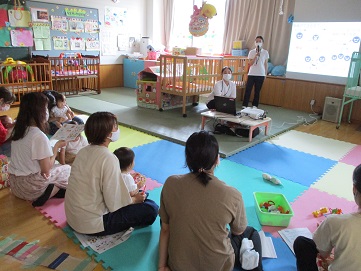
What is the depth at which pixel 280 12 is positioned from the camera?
20.9 feet

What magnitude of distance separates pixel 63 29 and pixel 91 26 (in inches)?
29.4

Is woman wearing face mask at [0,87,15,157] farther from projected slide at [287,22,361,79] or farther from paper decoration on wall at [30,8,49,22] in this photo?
projected slide at [287,22,361,79]

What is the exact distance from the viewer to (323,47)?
589 cm

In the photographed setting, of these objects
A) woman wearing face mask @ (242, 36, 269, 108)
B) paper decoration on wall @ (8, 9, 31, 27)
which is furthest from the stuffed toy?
paper decoration on wall @ (8, 9, 31, 27)

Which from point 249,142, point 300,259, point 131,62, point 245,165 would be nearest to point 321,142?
point 249,142

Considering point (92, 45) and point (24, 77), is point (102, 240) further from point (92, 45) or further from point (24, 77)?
point (92, 45)

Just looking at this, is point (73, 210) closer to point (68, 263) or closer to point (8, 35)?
point (68, 263)

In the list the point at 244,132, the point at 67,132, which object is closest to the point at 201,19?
the point at 244,132

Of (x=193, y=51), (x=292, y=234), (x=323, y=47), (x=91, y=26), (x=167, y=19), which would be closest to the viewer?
(x=292, y=234)

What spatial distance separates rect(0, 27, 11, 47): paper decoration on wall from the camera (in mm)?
6207

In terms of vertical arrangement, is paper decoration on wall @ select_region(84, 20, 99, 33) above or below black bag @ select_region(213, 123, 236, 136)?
above

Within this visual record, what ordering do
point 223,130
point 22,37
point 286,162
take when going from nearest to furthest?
1. point 286,162
2. point 223,130
3. point 22,37

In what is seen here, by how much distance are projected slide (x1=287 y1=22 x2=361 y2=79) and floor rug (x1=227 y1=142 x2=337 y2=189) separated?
8.83 ft

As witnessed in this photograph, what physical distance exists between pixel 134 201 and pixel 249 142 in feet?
7.77
